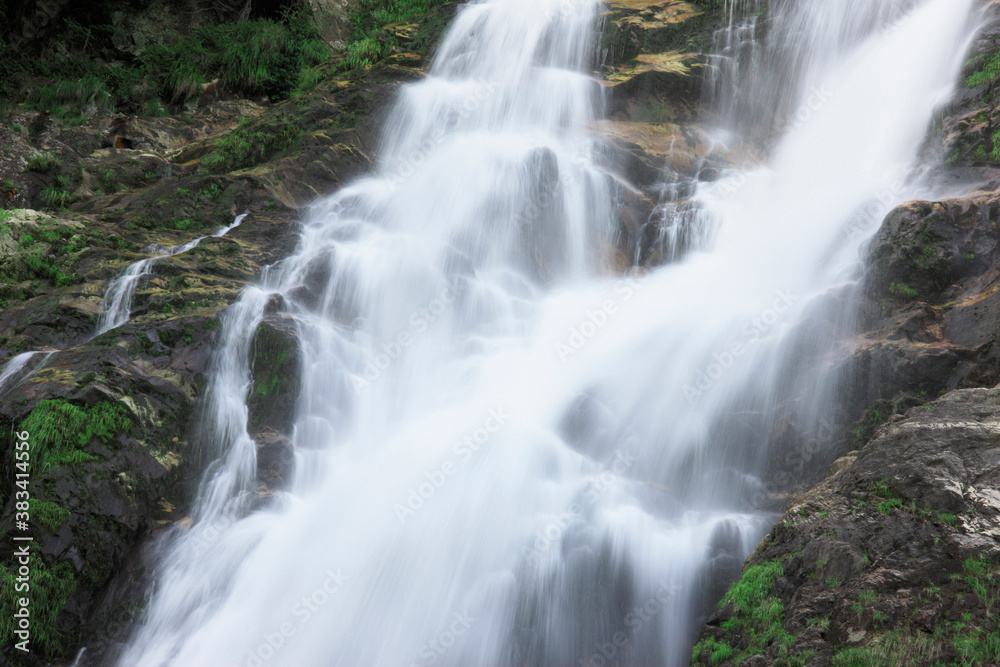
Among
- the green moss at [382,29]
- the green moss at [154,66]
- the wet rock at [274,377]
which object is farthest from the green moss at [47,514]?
the green moss at [382,29]

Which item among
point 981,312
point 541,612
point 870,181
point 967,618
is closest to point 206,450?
point 541,612

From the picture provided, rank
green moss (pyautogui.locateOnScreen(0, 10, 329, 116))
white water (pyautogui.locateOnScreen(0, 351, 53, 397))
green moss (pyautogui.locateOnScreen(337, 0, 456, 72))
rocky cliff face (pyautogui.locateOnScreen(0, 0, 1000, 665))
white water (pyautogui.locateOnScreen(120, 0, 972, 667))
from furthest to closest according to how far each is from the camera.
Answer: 1. green moss (pyautogui.locateOnScreen(337, 0, 456, 72))
2. green moss (pyautogui.locateOnScreen(0, 10, 329, 116))
3. white water (pyautogui.locateOnScreen(0, 351, 53, 397))
4. white water (pyautogui.locateOnScreen(120, 0, 972, 667))
5. rocky cliff face (pyautogui.locateOnScreen(0, 0, 1000, 665))

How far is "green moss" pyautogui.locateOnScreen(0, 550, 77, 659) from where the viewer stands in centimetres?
450

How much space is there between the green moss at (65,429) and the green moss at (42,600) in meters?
0.84

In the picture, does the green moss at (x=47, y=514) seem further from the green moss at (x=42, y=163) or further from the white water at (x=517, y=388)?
the green moss at (x=42, y=163)

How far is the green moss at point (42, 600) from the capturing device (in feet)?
14.8

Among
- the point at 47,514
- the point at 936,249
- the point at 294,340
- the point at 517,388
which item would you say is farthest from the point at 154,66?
the point at 936,249

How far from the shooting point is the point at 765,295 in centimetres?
759

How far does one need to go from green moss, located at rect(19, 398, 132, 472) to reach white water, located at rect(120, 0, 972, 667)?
0.98 m

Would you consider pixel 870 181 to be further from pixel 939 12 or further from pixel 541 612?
pixel 541 612

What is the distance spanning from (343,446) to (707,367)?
15.1ft

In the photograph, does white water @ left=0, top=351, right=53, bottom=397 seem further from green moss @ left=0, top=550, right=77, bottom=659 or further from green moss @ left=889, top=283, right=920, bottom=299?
green moss @ left=889, top=283, right=920, bottom=299

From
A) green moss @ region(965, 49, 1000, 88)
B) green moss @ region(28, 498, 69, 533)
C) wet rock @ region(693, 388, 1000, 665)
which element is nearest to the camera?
wet rock @ region(693, 388, 1000, 665)

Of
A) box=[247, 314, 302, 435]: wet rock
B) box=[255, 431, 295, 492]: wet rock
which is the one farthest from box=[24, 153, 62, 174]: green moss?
box=[255, 431, 295, 492]: wet rock
